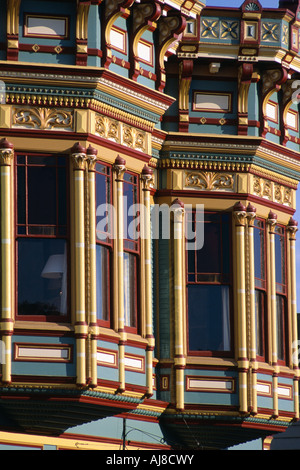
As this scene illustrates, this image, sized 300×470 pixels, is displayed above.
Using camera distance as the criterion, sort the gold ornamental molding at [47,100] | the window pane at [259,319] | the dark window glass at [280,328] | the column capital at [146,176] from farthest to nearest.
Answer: the dark window glass at [280,328]
the window pane at [259,319]
the column capital at [146,176]
the gold ornamental molding at [47,100]

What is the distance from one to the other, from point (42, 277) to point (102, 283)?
1.14 m

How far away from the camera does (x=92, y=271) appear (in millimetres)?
24828

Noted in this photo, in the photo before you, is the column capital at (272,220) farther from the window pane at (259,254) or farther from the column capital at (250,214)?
the column capital at (250,214)

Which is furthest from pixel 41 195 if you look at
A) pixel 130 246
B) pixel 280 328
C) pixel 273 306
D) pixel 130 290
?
pixel 280 328

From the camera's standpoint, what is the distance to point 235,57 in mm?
29453

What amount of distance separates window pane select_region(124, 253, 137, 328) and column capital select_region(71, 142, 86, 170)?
2075mm

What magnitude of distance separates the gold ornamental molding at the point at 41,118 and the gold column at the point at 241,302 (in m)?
5.10

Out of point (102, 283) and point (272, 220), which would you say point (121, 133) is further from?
point (272, 220)

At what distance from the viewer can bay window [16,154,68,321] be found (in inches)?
973

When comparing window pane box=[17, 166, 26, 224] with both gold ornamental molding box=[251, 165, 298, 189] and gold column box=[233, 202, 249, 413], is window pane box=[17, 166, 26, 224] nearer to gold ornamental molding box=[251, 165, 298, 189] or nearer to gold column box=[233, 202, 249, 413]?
gold column box=[233, 202, 249, 413]

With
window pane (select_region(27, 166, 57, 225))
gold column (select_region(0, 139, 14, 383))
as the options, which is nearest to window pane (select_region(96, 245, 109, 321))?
window pane (select_region(27, 166, 57, 225))

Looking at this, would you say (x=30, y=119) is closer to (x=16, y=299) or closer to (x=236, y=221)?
(x=16, y=299)

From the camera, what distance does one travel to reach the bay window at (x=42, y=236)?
24703 mm

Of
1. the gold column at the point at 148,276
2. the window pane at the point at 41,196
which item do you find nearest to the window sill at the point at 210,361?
the gold column at the point at 148,276
